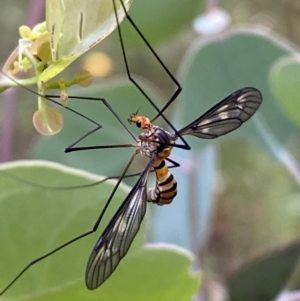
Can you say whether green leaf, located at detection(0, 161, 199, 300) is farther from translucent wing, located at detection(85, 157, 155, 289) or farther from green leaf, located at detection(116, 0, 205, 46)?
green leaf, located at detection(116, 0, 205, 46)

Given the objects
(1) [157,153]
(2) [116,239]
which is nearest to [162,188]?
(1) [157,153]

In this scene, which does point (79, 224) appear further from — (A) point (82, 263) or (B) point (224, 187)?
(B) point (224, 187)

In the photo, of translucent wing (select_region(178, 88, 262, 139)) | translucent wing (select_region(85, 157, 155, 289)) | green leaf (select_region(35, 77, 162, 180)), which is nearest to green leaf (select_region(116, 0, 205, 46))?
green leaf (select_region(35, 77, 162, 180))

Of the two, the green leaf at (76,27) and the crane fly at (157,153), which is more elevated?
the green leaf at (76,27)

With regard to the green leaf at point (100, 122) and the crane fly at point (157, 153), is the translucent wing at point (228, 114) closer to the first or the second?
the crane fly at point (157, 153)

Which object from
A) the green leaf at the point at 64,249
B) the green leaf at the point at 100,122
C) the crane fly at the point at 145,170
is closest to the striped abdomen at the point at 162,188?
the crane fly at the point at 145,170

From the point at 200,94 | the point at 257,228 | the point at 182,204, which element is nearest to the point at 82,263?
the point at 200,94

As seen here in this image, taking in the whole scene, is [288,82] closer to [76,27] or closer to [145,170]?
[145,170]

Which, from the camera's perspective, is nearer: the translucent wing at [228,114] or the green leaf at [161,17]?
the translucent wing at [228,114]
